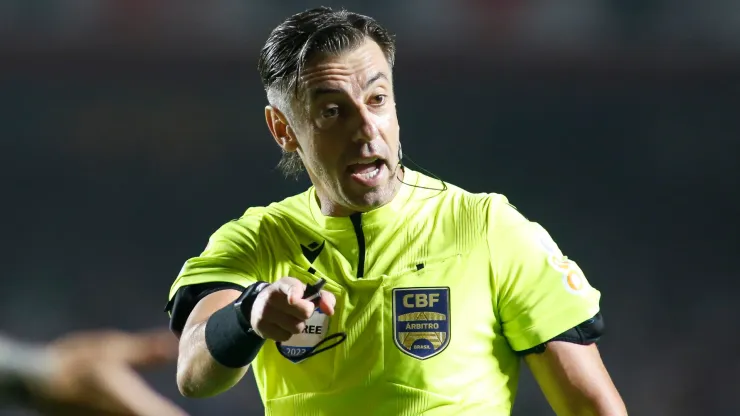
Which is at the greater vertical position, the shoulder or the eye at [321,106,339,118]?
the eye at [321,106,339,118]

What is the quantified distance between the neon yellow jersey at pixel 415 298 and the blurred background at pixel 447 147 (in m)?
2.64

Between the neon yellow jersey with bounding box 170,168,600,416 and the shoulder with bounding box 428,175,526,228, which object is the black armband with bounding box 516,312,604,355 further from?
Answer: the shoulder with bounding box 428,175,526,228

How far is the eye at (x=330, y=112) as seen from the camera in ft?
6.37

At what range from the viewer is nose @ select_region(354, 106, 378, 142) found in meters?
1.90

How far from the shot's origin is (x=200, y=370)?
1.78m

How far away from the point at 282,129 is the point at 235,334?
1.90ft

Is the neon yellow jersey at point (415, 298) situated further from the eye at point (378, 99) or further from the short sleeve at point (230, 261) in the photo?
the eye at point (378, 99)

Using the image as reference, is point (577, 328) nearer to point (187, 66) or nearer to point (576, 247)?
point (576, 247)

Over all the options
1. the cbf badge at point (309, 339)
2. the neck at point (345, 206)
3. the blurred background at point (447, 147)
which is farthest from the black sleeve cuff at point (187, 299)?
the blurred background at point (447, 147)

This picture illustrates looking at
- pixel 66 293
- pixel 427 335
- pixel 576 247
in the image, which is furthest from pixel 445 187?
pixel 66 293

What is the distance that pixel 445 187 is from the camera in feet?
6.75

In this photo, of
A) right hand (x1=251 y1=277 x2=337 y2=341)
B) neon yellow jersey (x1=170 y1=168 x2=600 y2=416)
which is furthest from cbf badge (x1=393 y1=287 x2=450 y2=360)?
right hand (x1=251 y1=277 x2=337 y2=341)

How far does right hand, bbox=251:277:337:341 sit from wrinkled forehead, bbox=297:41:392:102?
1.68 feet

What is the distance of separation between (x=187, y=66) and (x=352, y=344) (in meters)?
3.49
